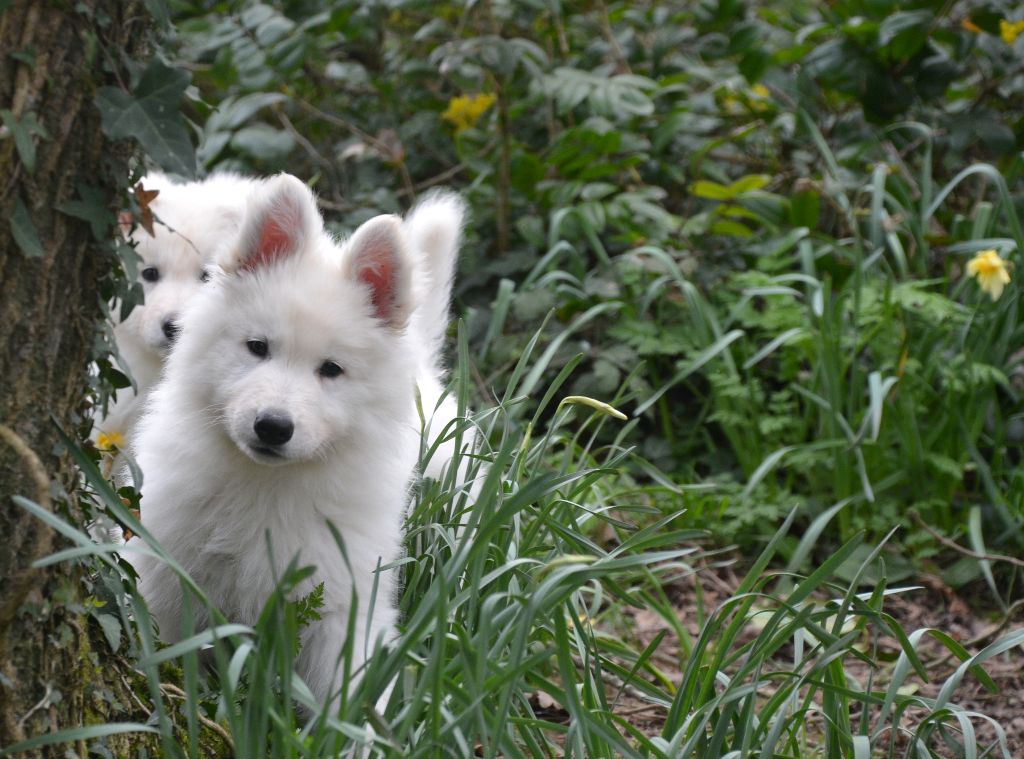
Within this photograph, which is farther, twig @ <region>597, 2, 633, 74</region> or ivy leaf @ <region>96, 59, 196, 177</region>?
twig @ <region>597, 2, 633, 74</region>

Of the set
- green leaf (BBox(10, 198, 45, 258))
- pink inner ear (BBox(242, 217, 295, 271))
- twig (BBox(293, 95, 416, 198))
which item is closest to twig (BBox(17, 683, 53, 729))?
green leaf (BBox(10, 198, 45, 258))

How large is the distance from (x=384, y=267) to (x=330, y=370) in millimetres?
296

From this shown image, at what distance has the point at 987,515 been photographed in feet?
13.8

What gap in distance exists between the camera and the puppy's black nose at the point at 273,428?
247 centimetres

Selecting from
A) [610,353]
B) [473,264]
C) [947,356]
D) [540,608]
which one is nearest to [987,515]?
[947,356]

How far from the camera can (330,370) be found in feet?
8.87

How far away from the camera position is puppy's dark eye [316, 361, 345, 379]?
2.69 m

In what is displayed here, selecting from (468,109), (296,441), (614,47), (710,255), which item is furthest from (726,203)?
(296,441)

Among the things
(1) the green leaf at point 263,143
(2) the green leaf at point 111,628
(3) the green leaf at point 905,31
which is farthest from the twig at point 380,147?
(2) the green leaf at point 111,628

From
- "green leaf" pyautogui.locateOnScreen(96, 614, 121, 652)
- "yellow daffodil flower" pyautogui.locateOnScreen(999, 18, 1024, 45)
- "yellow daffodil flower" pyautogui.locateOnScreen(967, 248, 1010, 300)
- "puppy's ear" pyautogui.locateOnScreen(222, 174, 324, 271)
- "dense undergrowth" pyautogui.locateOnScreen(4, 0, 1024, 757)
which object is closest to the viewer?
"green leaf" pyautogui.locateOnScreen(96, 614, 121, 652)

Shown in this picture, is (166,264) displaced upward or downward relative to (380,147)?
upward

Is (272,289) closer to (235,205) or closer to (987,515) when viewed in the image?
(235,205)

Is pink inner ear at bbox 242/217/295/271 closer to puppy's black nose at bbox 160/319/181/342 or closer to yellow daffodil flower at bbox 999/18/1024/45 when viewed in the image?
puppy's black nose at bbox 160/319/181/342

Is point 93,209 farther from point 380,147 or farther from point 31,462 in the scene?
point 380,147
